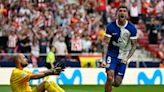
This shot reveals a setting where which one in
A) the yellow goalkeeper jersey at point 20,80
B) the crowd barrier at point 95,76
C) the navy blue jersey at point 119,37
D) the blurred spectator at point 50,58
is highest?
the navy blue jersey at point 119,37

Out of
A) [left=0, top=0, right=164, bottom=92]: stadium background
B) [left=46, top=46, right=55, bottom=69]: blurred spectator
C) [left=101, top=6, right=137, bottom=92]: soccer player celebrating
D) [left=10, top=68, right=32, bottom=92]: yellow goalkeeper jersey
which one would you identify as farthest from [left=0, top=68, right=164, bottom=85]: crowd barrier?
[left=10, top=68, right=32, bottom=92]: yellow goalkeeper jersey

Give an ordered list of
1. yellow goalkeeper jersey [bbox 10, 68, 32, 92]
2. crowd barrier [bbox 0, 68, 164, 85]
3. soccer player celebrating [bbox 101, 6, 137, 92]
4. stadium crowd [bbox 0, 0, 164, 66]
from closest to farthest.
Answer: yellow goalkeeper jersey [bbox 10, 68, 32, 92] < soccer player celebrating [bbox 101, 6, 137, 92] < crowd barrier [bbox 0, 68, 164, 85] < stadium crowd [bbox 0, 0, 164, 66]

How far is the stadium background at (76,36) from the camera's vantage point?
925 inches

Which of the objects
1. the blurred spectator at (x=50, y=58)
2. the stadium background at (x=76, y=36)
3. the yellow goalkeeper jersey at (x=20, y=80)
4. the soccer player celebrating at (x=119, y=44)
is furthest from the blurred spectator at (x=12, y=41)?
the yellow goalkeeper jersey at (x=20, y=80)

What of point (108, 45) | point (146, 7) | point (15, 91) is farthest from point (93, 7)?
point (15, 91)

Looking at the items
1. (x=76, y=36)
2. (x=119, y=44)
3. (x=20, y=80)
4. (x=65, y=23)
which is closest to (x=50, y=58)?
(x=76, y=36)

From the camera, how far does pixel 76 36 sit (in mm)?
24672

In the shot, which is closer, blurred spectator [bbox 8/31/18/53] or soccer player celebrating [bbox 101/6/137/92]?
soccer player celebrating [bbox 101/6/137/92]

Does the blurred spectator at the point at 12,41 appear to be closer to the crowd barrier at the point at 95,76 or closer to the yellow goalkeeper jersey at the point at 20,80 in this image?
the crowd barrier at the point at 95,76

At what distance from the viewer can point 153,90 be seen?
1959 cm

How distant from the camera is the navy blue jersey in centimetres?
1438

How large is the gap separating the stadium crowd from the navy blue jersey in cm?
983

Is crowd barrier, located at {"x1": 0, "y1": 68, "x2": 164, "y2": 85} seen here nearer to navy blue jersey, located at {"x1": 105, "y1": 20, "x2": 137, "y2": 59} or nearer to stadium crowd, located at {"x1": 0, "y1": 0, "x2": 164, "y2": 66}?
stadium crowd, located at {"x1": 0, "y1": 0, "x2": 164, "y2": 66}

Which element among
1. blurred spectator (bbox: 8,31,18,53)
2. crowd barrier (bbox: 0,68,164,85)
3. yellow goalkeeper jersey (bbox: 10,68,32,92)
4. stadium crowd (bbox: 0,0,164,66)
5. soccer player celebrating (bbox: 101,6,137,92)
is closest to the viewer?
yellow goalkeeper jersey (bbox: 10,68,32,92)
